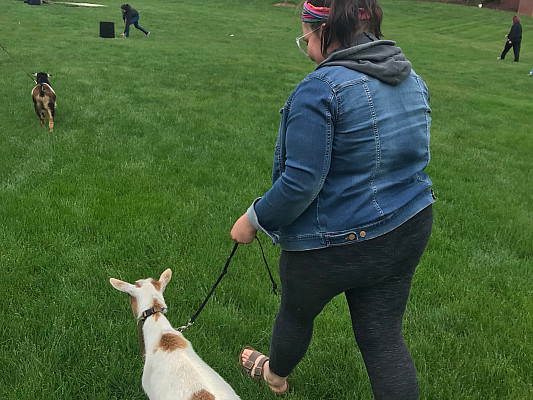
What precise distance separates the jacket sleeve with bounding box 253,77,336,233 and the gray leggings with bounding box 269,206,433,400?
0.90 feet

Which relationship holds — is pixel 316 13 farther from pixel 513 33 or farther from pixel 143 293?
pixel 513 33

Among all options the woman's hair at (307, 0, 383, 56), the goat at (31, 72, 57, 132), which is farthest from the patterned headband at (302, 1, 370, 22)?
the goat at (31, 72, 57, 132)

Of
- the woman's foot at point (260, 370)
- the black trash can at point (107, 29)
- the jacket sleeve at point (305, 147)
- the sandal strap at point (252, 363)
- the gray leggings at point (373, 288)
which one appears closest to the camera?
the jacket sleeve at point (305, 147)

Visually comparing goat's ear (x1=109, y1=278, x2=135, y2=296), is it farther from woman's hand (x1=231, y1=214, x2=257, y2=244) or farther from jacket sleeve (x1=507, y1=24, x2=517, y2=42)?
jacket sleeve (x1=507, y1=24, x2=517, y2=42)

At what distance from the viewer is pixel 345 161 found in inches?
68.7

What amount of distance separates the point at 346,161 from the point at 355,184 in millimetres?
97

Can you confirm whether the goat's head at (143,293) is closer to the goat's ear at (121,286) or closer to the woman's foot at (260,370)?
the goat's ear at (121,286)

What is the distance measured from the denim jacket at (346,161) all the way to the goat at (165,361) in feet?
2.43

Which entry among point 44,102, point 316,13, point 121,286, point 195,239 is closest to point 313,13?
point 316,13

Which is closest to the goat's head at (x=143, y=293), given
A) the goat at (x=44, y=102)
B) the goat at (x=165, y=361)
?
the goat at (x=165, y=361)

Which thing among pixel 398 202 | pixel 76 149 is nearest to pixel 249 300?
pixel 398 202

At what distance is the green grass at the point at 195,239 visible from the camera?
2.78 meters

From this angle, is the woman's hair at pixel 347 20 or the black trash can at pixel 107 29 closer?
the woman's hair at pixel 347 20

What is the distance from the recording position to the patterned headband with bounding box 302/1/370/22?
5.62 ft
